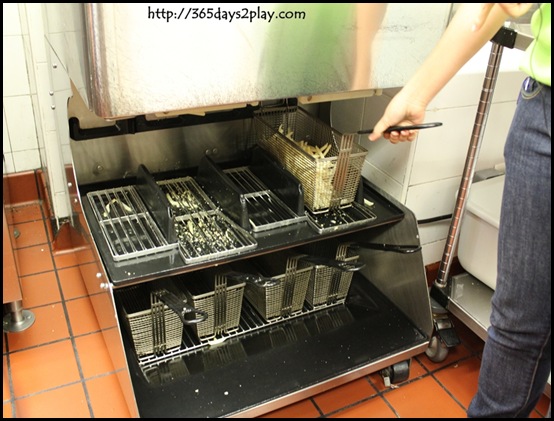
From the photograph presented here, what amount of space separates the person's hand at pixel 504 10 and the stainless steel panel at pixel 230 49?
25cm

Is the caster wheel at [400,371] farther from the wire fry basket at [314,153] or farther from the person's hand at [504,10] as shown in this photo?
the person's hand at [504,10]

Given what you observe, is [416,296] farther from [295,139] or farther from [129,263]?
[129,263]

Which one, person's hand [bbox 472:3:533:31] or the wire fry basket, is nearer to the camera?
person's hand [bbox 472:3:533:31]

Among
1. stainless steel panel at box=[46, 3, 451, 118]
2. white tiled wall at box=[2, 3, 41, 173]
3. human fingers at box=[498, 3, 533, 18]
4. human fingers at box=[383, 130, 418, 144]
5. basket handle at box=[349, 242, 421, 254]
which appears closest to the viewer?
human fingers at box=[498, 3, 533, 18]

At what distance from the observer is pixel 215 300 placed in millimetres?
1207

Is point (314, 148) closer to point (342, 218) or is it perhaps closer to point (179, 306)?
point (342, 218)

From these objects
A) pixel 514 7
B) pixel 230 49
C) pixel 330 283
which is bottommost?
pixel 330 283

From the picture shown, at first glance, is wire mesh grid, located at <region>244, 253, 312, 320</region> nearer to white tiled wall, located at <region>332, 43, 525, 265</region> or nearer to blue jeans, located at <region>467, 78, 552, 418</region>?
white tiled wall, located at <region>332, 43, 525, 265</region>

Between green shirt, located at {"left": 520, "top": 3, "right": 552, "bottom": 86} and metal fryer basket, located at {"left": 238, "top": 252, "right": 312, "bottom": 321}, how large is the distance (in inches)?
25.8

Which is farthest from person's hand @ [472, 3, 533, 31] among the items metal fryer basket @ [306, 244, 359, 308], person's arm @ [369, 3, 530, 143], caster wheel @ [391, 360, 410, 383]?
caster wheel @ [391, 360, 410, 383]

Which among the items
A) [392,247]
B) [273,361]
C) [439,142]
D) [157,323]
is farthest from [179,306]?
[439,142]

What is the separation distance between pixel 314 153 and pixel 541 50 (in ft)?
1.92

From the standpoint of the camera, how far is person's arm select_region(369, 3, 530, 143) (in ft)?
2.64

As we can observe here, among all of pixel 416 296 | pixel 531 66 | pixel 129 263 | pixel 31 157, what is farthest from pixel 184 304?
pixel 31 157
